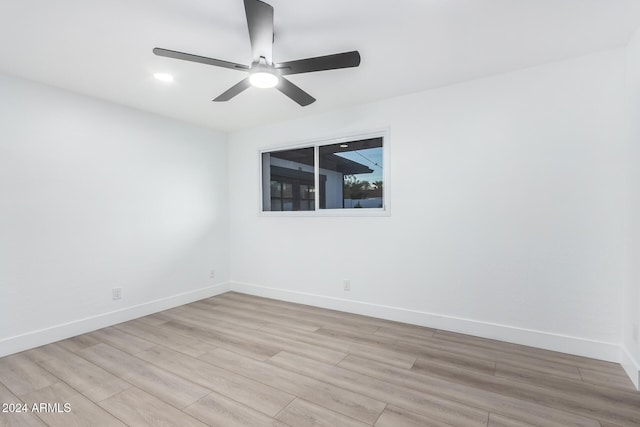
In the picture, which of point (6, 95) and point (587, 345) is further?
point (6, 95)

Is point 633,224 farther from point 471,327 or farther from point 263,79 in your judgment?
point 263,79

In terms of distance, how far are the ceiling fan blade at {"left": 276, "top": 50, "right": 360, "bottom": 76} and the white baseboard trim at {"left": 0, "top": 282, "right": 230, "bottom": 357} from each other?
3064mm

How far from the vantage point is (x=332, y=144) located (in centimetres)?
372

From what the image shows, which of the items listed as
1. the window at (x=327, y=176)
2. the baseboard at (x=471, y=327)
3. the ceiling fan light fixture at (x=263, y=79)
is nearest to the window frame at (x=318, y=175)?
the window at (x=327, y=176)

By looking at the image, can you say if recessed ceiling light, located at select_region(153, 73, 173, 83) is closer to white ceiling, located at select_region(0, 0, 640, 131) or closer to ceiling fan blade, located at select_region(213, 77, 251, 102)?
white ceiling, located at select_region(0, 0, 640, 131)

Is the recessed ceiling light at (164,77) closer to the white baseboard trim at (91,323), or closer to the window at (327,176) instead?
the window at (327,176)

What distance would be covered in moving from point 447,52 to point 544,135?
1097mm

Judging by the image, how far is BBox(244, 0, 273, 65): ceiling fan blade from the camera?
1.58 meters

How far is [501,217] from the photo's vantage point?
8.85 ft

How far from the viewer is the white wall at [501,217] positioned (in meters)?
2.35

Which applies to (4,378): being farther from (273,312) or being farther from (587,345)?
(587,345)

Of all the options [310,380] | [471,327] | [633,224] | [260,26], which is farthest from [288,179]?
[633,224]

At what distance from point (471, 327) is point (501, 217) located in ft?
3.50

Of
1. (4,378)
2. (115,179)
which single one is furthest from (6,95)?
Answer: (4,378)
